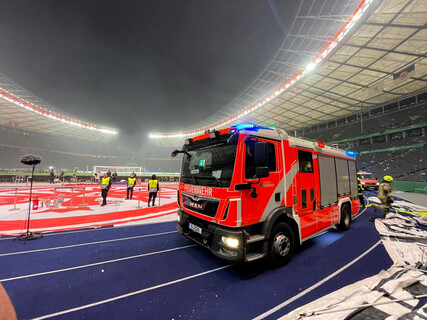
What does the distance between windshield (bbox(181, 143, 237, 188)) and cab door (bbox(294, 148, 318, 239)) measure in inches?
81.2

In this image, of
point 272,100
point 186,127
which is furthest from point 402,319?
point 186,127

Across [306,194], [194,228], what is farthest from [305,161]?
[194,228]

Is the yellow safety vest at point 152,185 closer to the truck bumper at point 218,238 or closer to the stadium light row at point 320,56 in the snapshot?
the truck bumper at point 218,238

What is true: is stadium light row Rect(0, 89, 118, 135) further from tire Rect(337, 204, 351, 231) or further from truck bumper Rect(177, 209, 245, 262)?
tire Rect(337, 204, 351, 231)

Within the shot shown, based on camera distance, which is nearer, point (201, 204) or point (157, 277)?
point (157, 277)

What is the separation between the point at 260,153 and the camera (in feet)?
10.8

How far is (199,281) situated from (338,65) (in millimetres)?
22355

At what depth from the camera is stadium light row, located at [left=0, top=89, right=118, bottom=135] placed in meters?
25.0

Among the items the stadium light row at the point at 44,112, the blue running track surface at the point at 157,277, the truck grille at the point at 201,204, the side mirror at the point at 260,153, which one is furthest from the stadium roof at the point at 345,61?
the stadium light row at the point at 44,112

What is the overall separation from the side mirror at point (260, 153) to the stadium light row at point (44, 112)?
1491 inches

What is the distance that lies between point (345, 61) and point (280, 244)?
67.4 feet

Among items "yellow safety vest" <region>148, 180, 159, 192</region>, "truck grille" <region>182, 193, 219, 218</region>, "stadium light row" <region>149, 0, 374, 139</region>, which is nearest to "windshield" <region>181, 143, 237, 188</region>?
"truck grille" <region>182, 193, 219, 218</region>

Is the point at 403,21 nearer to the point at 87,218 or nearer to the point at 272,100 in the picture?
the point at 272,100

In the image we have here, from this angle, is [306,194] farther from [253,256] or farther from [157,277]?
[157,277]
